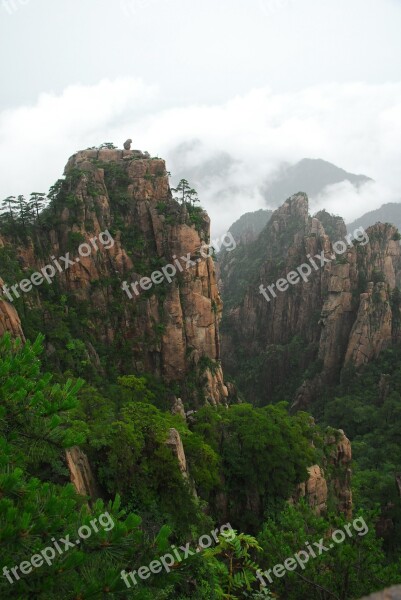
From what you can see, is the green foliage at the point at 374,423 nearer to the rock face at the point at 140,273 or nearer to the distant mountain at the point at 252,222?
the rock face at the point at 140,273

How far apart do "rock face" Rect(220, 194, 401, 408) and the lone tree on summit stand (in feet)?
84.6

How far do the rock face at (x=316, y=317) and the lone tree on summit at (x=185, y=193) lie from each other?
25.8 m

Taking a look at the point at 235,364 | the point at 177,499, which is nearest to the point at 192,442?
the point at 177,499

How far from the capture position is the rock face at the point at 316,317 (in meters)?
56.7

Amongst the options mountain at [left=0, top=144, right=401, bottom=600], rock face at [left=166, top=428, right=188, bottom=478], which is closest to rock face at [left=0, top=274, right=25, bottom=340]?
mountain at [left=0, top=144, right=401, bottom=600]

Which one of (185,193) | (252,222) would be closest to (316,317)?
(185,193)

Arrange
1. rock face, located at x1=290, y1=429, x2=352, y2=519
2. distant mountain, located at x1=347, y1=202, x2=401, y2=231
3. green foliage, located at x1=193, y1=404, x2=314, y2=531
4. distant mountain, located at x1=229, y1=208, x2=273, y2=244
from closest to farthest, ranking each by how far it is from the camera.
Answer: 1. green foliage, located at x1=193, y1=404, x2=314, y2=531
2. rock face, located at x1=290, y1=429, x2=352, y2=519
3. distant mountain, located at x1=229, y1=208, x2=273, y2=244
4. distant mountain, located at x1=347, y1=202, x2=401, y2=231

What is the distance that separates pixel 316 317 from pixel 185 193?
33672mm

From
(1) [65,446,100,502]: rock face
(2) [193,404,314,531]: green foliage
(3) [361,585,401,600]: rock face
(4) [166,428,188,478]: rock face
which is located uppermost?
(3) [361,585,401,600]: rock face

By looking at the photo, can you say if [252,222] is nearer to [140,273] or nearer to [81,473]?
[140,273]

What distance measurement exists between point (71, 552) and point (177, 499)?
10766 mm

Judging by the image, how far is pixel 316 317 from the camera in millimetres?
67875

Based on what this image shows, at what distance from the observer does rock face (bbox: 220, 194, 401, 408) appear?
5672 cm

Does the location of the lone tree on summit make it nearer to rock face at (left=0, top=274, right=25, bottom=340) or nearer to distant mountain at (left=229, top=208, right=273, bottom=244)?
rock face at (left=0, top=274, right=25, bottom=340)
